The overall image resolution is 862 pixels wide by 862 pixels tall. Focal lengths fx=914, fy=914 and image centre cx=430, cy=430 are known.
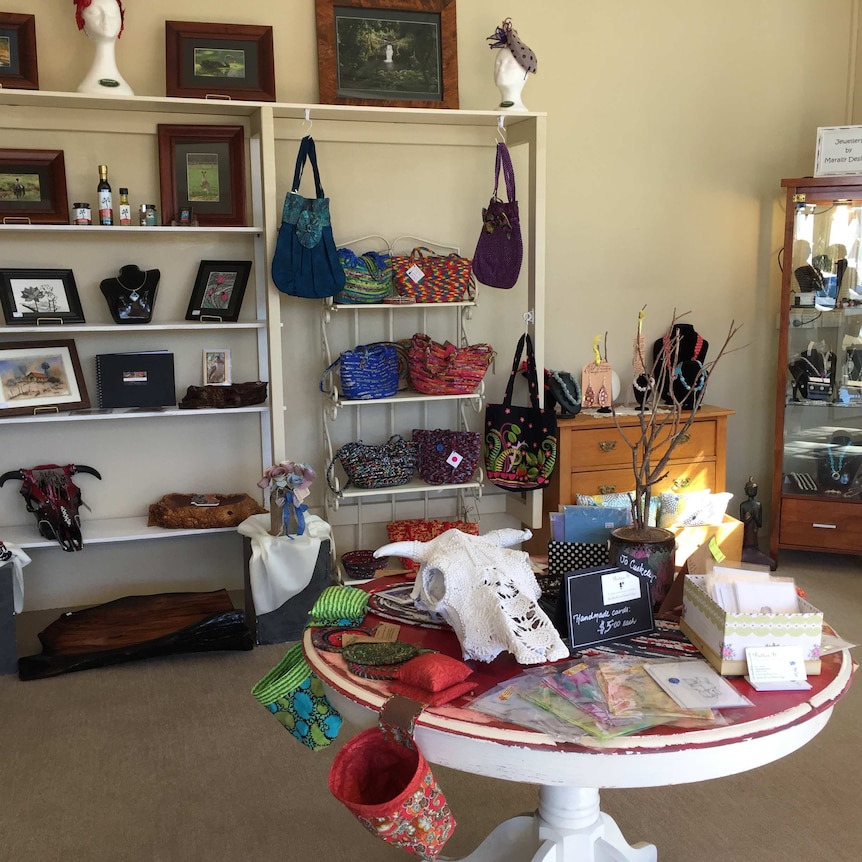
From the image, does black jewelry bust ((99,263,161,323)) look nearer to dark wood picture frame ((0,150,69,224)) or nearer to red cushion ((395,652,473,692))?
dark wood picture frame ((0,150,69,224))

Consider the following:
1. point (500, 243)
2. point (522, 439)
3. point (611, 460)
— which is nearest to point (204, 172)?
point (500, 243)

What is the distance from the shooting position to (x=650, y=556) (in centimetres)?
199

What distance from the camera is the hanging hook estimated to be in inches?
145

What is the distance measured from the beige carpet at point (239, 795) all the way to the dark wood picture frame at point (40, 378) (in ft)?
3.42

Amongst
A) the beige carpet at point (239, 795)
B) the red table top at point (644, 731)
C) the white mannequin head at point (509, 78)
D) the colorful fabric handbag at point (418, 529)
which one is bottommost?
the beige carpet at point (239, 795)

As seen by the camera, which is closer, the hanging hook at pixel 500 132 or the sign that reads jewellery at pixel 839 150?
the hanging hook at pixel 500 132

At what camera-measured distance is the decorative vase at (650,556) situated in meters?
1.98

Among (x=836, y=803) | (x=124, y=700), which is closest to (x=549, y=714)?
(x=836, y=803)

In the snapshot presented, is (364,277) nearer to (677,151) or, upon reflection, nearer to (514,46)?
(514,46)

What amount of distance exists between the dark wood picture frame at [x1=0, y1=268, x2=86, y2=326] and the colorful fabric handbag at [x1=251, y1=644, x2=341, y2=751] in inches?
87.4

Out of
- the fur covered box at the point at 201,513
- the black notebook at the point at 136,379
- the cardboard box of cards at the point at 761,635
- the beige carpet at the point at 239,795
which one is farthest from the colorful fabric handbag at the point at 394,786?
the black notebook at the point at 136,379

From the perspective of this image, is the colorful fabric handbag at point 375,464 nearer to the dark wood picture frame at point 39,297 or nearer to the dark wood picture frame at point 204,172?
the dark wood picture frame at point 204,172

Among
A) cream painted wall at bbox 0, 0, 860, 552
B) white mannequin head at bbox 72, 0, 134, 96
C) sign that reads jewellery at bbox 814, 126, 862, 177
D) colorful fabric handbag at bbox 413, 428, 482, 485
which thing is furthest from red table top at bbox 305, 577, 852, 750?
sign that reads jewellery at bbox 814, 126, 862, 177

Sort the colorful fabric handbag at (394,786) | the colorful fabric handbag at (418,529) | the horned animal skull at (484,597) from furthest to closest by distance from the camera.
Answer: the colorful fabric handbag at (418,529)
the horned animal skull at (484,597)
the colorful fabric handbag at (394,786)
